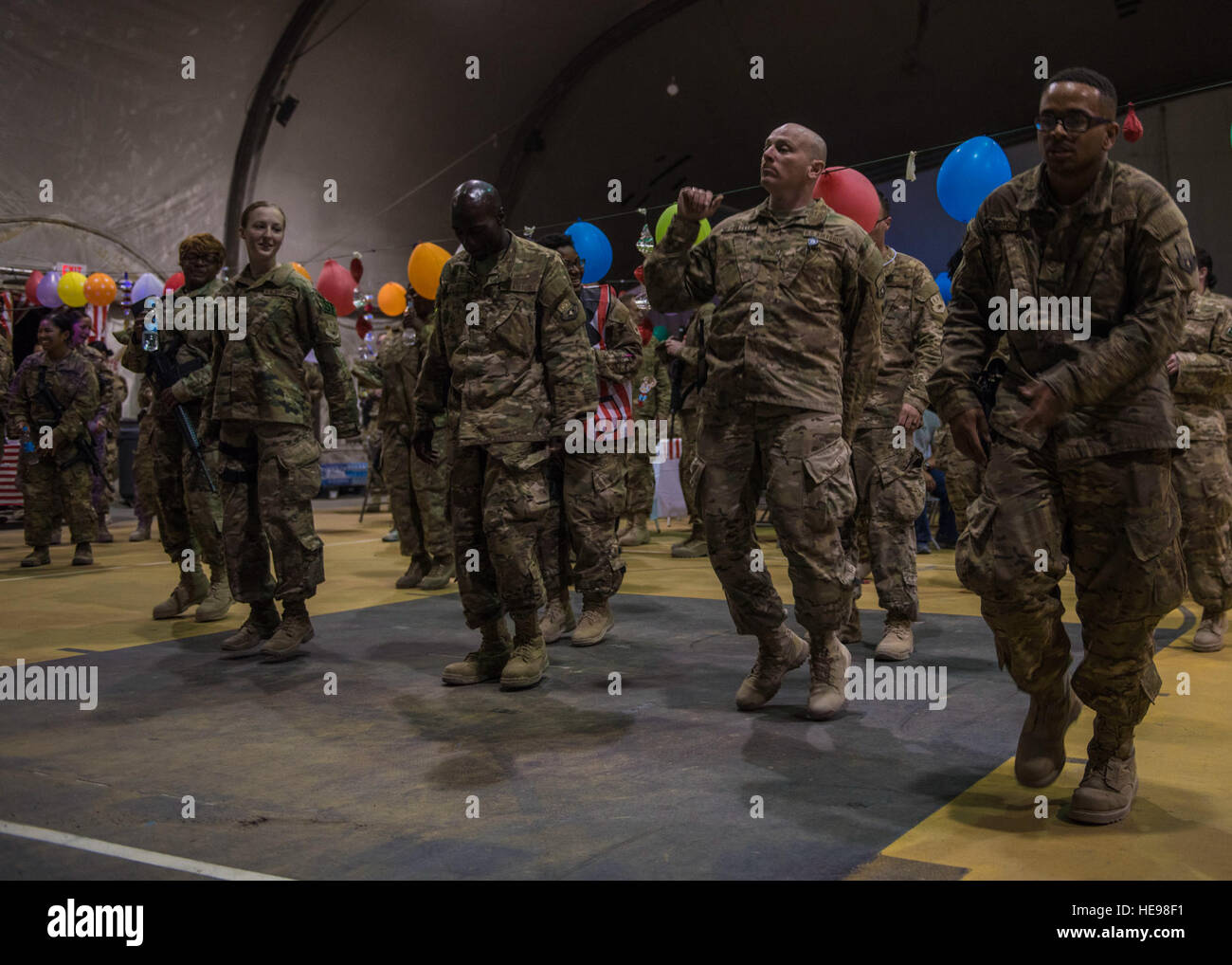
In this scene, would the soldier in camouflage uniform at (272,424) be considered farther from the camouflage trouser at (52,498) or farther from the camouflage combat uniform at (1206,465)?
the camouflage trouser at (52,498)

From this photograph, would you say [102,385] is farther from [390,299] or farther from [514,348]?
[514,348]

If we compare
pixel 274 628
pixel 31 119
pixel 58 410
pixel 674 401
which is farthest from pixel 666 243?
pixel 31 119

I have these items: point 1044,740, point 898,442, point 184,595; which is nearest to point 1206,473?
point 898,442

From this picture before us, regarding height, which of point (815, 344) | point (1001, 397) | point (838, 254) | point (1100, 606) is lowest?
point (1100, 606)

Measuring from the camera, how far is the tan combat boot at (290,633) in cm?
533

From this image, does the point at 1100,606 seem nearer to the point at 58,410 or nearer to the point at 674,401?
the point at 674,401

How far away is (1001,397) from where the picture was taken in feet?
9.97

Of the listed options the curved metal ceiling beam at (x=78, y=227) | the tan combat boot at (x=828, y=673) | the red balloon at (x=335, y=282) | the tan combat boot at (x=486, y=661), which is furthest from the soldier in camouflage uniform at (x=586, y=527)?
the curved metal ceiling beam at (x=78, y=227)

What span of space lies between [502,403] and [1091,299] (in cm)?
239

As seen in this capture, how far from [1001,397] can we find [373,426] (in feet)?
44.1

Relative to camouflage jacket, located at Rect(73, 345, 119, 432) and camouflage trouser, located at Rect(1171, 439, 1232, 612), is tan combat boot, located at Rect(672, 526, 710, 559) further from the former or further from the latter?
camouflage jacket, located at Rect(73, 345, 119, 432)

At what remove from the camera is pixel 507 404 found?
4559 mm

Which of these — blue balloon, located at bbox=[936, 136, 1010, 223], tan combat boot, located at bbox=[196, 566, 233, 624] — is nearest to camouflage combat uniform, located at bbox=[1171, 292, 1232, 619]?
blue balloon, located at bbox=[936, 136, 1010, 223]

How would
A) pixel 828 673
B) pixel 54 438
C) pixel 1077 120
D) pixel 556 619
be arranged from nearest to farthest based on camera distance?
pixel 1077 120 < pixel 828 673 < pixel 556 619 < pixel 54 438
